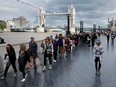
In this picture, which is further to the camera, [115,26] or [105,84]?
[115,26]

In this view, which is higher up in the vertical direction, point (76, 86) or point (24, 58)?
point (24, 58)

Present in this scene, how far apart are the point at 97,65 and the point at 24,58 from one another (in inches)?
134

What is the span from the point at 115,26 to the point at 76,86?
536 feet

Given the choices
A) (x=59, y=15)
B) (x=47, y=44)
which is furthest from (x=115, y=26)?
(x=47, y=44)

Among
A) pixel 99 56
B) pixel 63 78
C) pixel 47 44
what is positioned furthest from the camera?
pixel 47 44

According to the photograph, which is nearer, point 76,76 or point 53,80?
point 53,80

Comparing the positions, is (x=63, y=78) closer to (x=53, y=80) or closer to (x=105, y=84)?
(x=53, y=80)

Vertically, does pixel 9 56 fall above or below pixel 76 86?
above

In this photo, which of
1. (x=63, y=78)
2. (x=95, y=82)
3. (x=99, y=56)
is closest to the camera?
(x=95, y=82)

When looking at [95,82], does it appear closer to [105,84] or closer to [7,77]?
[105,84]

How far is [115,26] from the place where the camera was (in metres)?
169

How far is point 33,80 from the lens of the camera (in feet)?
35.3

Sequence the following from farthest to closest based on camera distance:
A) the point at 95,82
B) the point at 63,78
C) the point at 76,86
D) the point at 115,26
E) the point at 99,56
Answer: the point at 115,26 < the point at 99,56 < the point at 63,78 < the point at 95,82 < the point at 76,86

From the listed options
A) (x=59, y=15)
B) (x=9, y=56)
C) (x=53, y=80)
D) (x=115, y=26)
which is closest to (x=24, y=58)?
(x=9, y=56)
